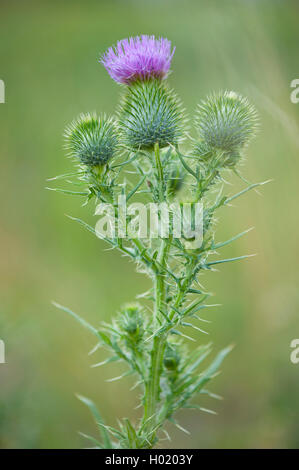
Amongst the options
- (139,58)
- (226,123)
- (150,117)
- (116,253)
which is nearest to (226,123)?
(226,123)

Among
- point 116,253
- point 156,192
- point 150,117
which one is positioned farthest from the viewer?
point 116,253

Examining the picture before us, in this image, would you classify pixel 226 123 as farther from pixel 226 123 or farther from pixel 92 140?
pixel 92 140

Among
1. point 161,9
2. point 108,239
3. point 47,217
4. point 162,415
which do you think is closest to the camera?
point 108,239

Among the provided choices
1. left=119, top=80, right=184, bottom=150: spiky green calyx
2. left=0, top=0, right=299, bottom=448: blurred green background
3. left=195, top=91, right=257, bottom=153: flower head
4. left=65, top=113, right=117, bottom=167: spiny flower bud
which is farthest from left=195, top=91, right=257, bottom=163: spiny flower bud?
left=0, top=0, right=299, bottom=448: blurred green background

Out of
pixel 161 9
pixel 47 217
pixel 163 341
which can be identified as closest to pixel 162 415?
pixel 163 341

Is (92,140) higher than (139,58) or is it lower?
lower

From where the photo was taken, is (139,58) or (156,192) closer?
(156,192)
